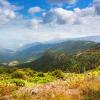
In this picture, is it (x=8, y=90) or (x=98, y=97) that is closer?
(x=98, y=97)

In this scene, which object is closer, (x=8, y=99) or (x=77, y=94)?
(x=77, y=94)

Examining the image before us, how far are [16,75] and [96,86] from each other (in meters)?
28.1

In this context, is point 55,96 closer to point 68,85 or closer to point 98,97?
point 98,97

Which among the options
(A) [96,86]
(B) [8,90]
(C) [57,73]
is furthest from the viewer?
(C) [57,73]

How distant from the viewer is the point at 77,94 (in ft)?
35.8

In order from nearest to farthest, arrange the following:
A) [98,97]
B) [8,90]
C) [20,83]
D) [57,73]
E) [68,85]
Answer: [98,97], [68,85], [8,90], [20,83], [57,73]

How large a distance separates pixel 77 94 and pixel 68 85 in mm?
2298

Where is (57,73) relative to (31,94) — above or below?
below

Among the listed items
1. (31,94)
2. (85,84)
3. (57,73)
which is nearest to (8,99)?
(31,94)

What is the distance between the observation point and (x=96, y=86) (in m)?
11.5

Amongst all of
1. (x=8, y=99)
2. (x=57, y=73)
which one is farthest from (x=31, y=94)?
(x=57, y=73)

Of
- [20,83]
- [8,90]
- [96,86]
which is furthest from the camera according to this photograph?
[20,83]

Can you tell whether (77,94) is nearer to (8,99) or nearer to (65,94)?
(65,94)

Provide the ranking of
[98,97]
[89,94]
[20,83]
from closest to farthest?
[98,97], [89,94], [20,83]
